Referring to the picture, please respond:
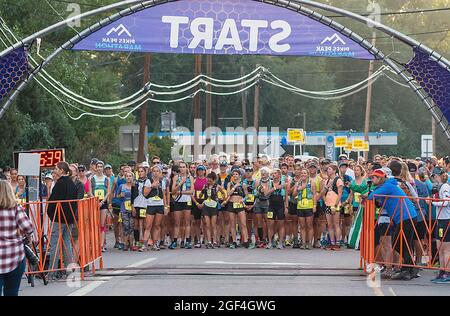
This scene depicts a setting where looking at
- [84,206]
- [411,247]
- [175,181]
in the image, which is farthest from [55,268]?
[175,181]

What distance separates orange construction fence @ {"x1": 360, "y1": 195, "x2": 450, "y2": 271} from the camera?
16.3 metres

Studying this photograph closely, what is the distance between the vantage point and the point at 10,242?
11281 mm

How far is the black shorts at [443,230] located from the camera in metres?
16.2

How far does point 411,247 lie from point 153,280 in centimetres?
406

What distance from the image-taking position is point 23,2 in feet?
141

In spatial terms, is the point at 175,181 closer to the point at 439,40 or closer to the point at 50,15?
the point at 50,15

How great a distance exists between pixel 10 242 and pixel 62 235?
5.11m

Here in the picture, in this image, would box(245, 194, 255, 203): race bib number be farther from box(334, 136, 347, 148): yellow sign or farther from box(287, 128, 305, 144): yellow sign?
box(287, 128, 305, 144): yellow sign

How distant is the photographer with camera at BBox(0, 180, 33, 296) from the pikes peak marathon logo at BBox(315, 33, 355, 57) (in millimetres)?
12810

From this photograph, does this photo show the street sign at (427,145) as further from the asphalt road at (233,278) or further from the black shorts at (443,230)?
the black shorts at (443,230)

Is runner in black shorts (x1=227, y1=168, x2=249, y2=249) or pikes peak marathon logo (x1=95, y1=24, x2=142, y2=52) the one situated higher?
pikes peak marathon logo (x1=95, y1=24, x2=142, y2=52)

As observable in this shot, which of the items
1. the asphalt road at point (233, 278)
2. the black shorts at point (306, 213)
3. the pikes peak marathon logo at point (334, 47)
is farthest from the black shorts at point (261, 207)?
the pikes peak marathon logo at point (334, 47)

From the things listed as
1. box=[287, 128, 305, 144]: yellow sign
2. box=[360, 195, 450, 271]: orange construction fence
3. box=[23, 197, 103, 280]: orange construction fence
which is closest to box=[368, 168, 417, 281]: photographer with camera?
box=[360, 195, 450, 271]: orange construction fence

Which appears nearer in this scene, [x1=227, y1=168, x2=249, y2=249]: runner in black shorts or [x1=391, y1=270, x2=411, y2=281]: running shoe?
[x1=391, y1=270, x2=411, y2=281]: running shoe
